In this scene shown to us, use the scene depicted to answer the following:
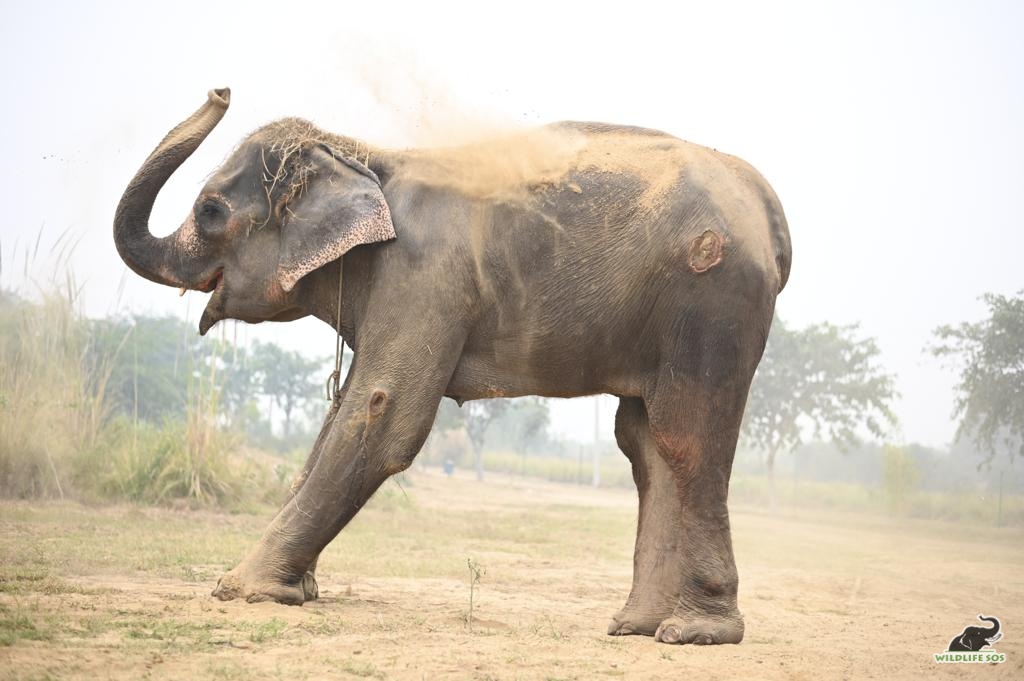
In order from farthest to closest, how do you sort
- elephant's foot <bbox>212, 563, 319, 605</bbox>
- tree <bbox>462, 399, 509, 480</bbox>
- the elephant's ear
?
1. tree <bbox>462, 399, 509, 480</bbox>
2. the elephant's ear
3. elephant's foot <bbox>212, 563, 319, 605</bbox>

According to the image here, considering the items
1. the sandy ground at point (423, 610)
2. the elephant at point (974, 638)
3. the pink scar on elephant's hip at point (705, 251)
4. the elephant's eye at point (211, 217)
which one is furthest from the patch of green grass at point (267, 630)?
the elephant at point (974, 638)

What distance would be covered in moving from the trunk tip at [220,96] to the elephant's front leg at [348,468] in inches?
67.6

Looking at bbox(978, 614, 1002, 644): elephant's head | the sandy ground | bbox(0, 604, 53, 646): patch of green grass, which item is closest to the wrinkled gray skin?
the sandy ground

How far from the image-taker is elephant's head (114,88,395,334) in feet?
19.9

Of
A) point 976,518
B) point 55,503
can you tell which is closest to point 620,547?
point 55,503

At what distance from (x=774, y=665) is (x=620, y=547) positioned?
334 inches

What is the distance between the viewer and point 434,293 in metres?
5.80

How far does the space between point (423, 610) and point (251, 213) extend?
240 cm

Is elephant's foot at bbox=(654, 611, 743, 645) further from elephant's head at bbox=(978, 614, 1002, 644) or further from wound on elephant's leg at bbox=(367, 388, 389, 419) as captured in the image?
elephant's head at bbox=(978, 614, 1002, 644)

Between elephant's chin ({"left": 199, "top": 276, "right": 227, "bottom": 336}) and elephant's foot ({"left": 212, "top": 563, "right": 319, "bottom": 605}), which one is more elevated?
elephant's chin ({"left": 199, "top": 276, "right": 227, "bottom": 336})

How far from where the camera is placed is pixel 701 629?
5.69 metres

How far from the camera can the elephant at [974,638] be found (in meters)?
6.67

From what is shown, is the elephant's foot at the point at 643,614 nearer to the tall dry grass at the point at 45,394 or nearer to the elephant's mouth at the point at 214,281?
the elephant's mouth at the point at 214,281

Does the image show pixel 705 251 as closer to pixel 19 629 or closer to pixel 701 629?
pixel 701 629
